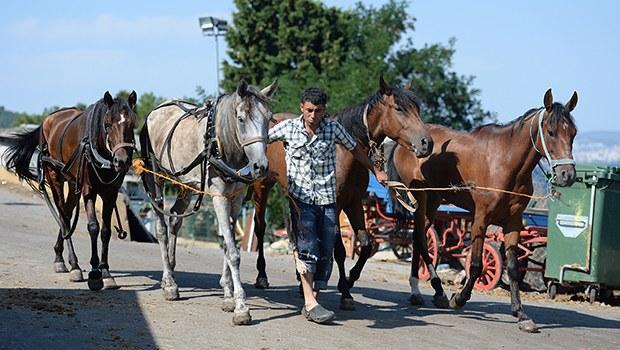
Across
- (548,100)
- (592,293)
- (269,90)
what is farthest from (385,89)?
(592,293)

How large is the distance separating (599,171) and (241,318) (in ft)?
26.5

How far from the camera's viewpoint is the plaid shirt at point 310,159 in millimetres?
8938

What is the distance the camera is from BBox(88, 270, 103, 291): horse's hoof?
33.7 feet

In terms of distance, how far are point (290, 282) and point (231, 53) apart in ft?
108

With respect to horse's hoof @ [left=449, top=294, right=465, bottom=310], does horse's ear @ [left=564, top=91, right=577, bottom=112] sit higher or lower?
higher

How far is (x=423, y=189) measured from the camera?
10.5 meters

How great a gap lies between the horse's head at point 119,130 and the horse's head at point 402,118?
269 cm

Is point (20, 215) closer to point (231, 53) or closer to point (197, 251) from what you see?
point (197, 251)

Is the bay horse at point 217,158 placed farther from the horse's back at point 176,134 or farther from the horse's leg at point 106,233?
the horse's leg at point 106,233

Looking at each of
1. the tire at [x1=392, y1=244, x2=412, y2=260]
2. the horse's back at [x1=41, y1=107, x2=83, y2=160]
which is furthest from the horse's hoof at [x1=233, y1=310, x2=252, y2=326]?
the tire at [x1=392, y1=244, x2=412, y2=260]

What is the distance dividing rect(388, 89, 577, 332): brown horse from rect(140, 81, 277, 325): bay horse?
2.62 metres

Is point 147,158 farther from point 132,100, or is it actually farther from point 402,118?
point 402,118

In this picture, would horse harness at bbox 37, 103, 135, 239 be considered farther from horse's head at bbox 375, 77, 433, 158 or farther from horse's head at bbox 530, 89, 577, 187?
horse's head at bbox 530, 89, 577, 187

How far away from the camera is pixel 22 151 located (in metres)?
12.6
